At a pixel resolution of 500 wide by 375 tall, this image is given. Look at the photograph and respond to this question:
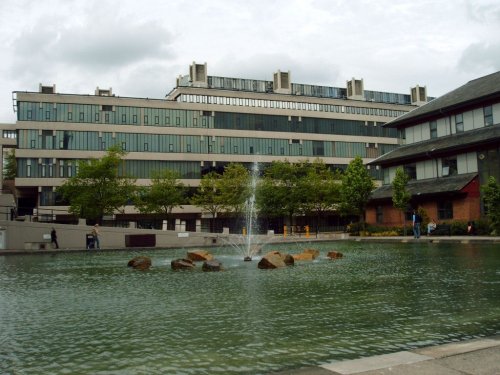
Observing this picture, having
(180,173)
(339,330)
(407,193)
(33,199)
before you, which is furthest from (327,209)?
(339,330)

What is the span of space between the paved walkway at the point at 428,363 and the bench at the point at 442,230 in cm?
3505

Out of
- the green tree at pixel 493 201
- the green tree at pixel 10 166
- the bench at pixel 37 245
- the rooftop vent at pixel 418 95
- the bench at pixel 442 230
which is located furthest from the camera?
the rooftop vent at pixel 418 95

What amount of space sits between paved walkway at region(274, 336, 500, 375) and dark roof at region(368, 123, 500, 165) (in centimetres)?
3589

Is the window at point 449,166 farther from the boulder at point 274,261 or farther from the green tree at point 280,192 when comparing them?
the boulder at point 274,261

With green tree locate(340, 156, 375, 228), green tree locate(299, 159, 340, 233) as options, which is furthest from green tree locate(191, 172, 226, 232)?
green tree locate(340, 156, 375, 228)

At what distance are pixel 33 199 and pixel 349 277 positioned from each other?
7108 cm

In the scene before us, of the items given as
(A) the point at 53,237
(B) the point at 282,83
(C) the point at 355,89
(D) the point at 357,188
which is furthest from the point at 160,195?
(C) the point at 355,89

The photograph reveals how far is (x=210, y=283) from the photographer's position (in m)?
14.0

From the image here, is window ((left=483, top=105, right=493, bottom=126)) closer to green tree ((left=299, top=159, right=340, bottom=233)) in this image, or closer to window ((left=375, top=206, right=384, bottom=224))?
window ((left=375, top=206, right=384, bottom=224))

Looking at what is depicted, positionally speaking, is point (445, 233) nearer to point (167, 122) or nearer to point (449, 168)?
point (449, 168)

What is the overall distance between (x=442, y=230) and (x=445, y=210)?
3.80m

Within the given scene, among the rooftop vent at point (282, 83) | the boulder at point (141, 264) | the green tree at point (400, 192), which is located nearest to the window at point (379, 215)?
the green tree at point (400, 192)

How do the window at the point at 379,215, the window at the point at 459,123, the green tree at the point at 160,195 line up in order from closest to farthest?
the window at the point at 459,123 → the window at the point at 379,215 → the green tree at the point at 160,195

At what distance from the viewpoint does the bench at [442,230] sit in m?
38.8
